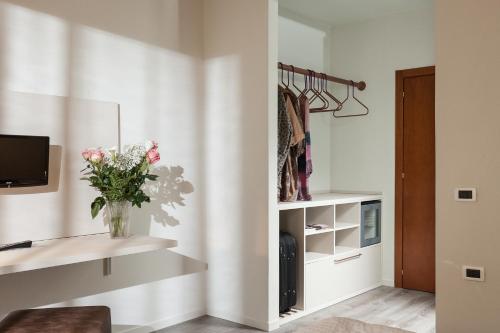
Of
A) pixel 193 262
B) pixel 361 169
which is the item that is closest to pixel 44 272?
pixel 193 262

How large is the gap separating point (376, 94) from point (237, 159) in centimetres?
186

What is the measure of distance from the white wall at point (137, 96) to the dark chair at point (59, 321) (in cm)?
56

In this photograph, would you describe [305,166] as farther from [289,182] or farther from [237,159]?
[237,159]

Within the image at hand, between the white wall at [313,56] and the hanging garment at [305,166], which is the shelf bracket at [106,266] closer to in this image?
the hanging garment at [305,166]

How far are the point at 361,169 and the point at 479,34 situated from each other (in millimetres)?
2306

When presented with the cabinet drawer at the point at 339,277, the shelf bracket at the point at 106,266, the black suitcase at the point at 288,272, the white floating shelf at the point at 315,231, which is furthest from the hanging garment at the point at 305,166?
the shelf bracket at the point at 106,266

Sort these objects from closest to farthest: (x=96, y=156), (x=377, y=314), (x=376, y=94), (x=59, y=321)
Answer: (x=59, y=321), (x=96, y=156), (x=377, y=314), (x=376, y=94)

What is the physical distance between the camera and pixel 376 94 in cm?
464

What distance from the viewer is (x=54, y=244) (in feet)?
8.49

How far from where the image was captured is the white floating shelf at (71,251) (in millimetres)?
2127

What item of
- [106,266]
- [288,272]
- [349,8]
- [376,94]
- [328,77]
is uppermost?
[349,8]

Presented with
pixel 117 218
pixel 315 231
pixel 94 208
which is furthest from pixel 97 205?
pixel 315 231

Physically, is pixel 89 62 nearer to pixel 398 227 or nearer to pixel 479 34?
pixel 479 34

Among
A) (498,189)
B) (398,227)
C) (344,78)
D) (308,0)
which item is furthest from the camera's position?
(344,78)
